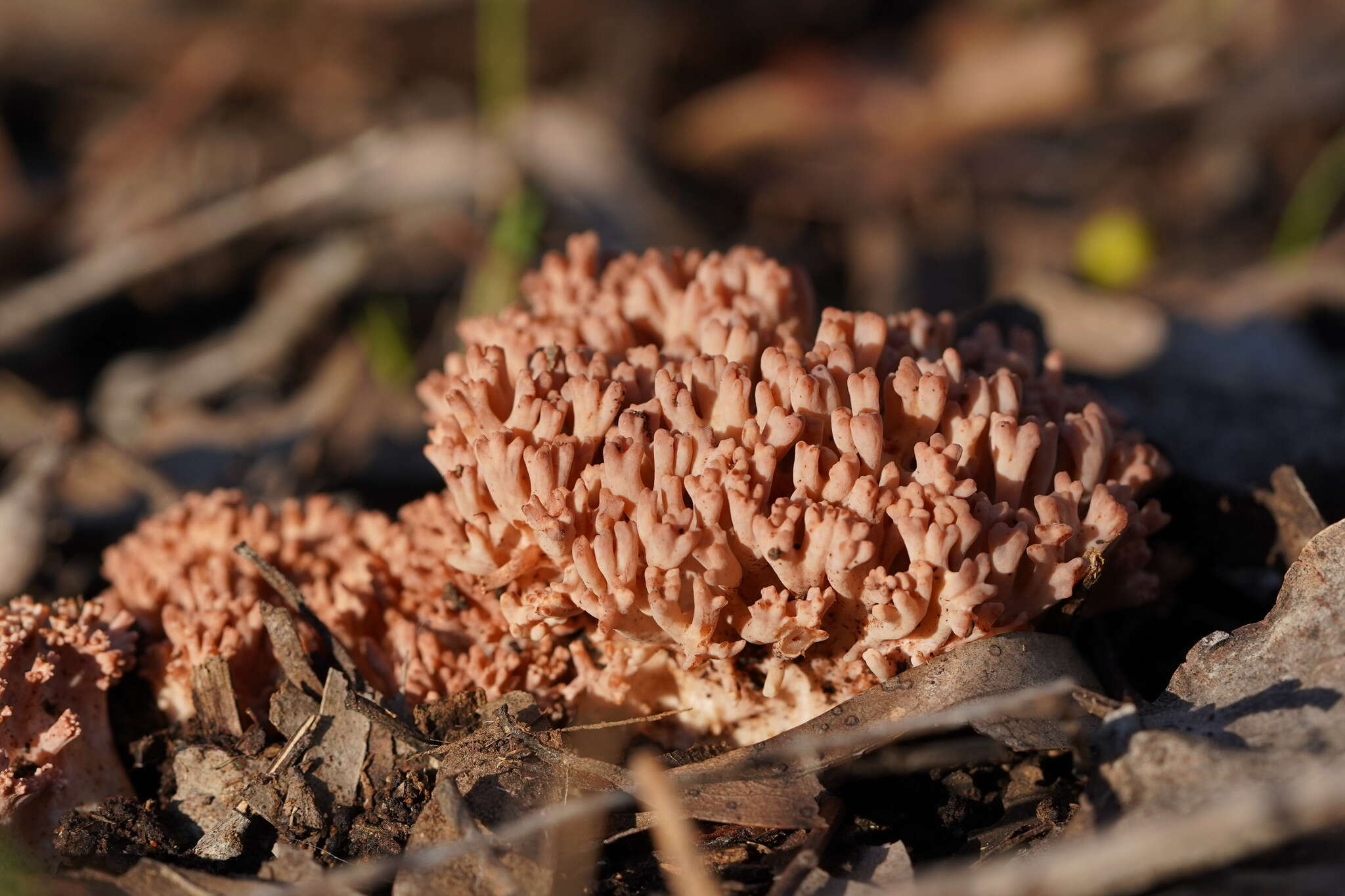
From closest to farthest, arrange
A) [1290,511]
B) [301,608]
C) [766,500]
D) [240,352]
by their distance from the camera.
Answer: [766,500]
[301,608]
[1290,511]
[240,352]

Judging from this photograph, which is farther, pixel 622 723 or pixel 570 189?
pixel 570 189

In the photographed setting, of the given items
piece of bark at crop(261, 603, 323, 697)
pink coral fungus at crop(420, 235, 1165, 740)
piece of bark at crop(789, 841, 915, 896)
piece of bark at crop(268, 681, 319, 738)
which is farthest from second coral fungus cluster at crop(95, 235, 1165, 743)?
piece of bark at crop(789, 841, 915, 896)

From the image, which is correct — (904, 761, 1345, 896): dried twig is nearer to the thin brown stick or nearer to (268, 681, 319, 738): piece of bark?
the thin brown stick

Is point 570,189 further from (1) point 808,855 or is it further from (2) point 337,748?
(1) point 808,855

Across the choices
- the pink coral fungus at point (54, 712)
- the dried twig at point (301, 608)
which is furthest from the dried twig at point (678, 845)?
Result: the pink coral fungus at point (54, 712)

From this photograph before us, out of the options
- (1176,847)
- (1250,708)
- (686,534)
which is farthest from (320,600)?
(1250,708)

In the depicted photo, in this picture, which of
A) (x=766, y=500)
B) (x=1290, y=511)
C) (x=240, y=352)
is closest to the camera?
(x=766, y=500)
